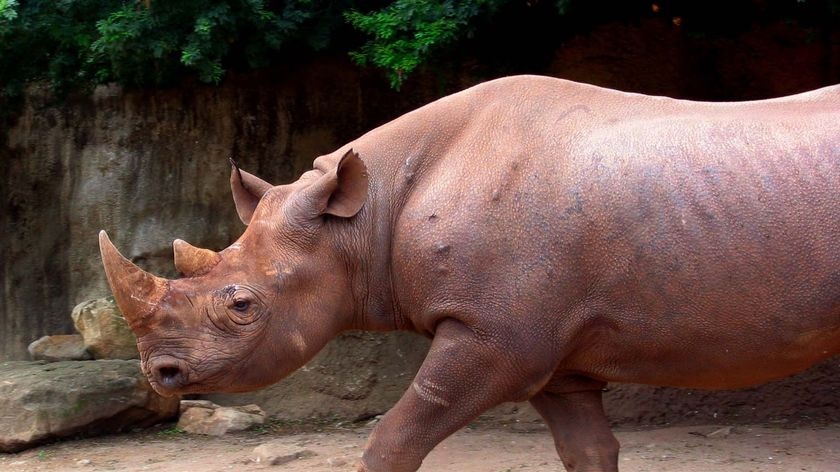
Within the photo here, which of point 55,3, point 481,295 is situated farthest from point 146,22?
point 481,295

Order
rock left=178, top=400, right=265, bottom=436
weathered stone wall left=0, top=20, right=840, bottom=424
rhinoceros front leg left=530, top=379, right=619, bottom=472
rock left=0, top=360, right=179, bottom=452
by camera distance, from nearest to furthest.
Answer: rhinoceros front leg left=530, top=379, right=619, bottom=472 → rock left=0, top=360, right=179, bottom=452 → weathered stone wall left=0, top=20, right=840, bottom=424 → rock left=178, top=400, right=265, bottom=436

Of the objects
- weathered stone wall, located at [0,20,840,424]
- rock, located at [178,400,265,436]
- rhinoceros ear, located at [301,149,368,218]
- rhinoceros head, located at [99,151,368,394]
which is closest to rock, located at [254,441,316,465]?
rock, located at [178,400,265,436]

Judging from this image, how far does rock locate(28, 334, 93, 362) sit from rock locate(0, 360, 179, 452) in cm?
39

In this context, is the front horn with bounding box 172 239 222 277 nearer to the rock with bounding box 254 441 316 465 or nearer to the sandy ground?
the sandy ground

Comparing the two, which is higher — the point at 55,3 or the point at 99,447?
the point at 55,3

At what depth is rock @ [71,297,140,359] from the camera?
28.3 ft

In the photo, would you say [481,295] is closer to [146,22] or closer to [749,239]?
[749,239]

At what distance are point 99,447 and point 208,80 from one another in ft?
9.22

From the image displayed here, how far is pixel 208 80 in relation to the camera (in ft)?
25.1

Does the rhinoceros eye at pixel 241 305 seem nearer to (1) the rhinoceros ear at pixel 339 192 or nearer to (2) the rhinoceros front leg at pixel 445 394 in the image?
(1) the rhinoceros ear at pixel 339 192

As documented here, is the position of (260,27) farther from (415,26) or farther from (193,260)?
(193,260)

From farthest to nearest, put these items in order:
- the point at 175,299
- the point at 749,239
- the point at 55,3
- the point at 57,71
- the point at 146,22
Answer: the point at 57,71 < the point at 55,3 < the point at 146,22 < the point at 175,299 < the point at 749,239

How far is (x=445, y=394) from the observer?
445 centimetres

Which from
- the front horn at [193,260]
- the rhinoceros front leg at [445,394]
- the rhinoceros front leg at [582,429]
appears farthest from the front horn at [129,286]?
the rhinoceros front leg at [582,429]
